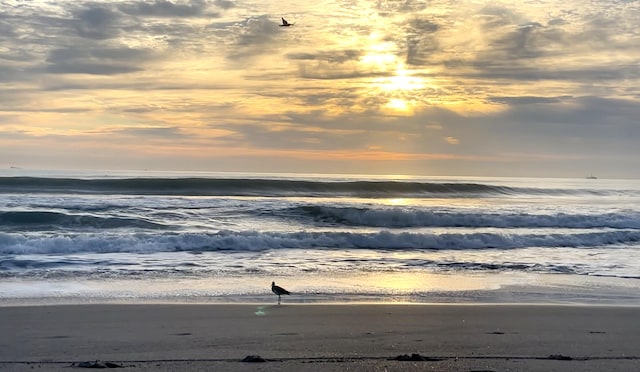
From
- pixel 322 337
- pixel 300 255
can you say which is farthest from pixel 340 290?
pixel 300 255

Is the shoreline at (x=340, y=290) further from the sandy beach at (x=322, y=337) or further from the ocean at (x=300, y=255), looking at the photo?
the sandy beach at (x=322, y=337)

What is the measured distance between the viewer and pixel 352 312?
23.1 feet

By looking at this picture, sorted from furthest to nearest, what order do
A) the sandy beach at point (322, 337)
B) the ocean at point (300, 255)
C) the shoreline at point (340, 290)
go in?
the ocean at point (300, 255) < the shoreline at point (340, 290) < the sandy beach at point (322, 337)

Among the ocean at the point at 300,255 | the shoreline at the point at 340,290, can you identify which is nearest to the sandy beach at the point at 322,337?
the shoreline at the point at 340,290

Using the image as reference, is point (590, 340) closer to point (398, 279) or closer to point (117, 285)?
point (398, 279)

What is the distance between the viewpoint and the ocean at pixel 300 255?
8742mm

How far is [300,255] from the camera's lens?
44.7 feet

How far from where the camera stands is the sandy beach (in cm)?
475

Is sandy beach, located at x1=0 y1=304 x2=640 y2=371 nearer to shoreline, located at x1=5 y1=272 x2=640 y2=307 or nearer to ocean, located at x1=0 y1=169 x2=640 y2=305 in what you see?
shoreline, located at x1=5 y1=272 x2=640 y2=307

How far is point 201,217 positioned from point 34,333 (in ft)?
55.3

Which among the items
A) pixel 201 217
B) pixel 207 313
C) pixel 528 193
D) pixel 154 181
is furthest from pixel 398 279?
pixel 528 193

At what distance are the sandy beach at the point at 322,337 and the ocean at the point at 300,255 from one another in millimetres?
968

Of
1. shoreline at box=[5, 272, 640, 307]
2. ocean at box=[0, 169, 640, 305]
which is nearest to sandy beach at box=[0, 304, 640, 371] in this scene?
shoreline at box=[5, 272, 640, 307]

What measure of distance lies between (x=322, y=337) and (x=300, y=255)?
26.1ft
